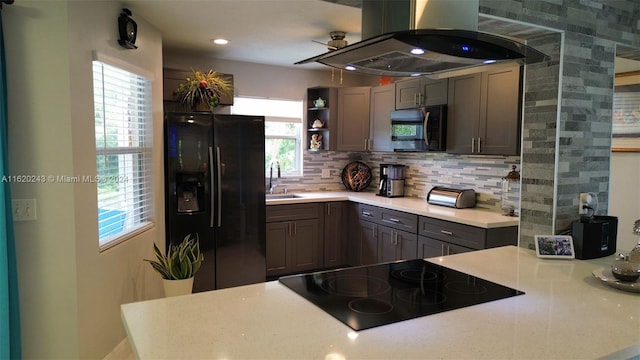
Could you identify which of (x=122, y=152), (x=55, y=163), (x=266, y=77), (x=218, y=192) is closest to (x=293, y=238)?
(x=218, y=192)

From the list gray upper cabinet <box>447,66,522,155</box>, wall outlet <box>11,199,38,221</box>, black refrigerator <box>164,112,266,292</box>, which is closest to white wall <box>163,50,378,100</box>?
black refrigerator <box>164,112,266,292</box>

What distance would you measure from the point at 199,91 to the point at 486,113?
2432mm

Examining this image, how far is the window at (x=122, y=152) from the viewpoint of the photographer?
2.71 meters

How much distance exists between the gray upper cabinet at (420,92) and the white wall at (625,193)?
62.4 inches

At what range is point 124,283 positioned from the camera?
2.93 meters

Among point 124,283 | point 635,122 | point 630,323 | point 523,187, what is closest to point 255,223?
point 124,283

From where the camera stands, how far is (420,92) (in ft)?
13.2

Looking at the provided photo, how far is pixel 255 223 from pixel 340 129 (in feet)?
5.16

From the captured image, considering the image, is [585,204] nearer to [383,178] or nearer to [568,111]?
[568,111]

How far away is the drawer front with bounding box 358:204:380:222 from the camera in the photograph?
4223mm

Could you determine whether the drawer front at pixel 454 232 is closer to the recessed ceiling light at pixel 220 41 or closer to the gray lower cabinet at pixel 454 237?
the gray lower cabinet at pixel 454 237

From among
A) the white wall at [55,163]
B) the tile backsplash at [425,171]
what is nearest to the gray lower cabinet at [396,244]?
the tile backsplash at [425,171]

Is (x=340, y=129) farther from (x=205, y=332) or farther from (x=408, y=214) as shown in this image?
(x=205, y=332)

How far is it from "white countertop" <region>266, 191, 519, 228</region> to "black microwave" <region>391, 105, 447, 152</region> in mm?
522
